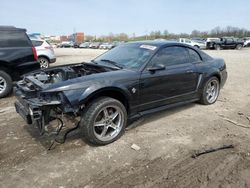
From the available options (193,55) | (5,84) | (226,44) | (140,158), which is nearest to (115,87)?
(140,158)

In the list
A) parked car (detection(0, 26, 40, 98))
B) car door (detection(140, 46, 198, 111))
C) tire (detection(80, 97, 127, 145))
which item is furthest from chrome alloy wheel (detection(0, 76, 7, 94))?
car door (detection(140, 46, 198, 111))

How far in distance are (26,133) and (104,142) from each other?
4.73ft

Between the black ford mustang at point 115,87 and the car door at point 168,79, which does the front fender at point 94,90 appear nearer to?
the black ford mustang at point 115,87

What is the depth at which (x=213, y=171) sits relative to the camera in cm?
301

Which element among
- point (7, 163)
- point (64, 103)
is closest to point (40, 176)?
point (7, 163)

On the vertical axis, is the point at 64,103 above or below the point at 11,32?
below

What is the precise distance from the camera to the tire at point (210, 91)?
5.34 metres

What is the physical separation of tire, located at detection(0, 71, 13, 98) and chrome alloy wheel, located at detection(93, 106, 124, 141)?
367 cm

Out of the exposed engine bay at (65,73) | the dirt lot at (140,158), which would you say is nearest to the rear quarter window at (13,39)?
the dirt lot at (140,158)

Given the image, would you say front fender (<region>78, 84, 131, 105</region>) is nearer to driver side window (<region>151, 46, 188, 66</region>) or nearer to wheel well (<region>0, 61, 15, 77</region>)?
driver side window (<region>151, 46, 188, 66</region>)

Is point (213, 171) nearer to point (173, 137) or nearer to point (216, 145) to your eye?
point (216, 145)

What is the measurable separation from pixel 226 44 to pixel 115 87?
102 feet

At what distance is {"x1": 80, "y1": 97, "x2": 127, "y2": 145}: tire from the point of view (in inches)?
136

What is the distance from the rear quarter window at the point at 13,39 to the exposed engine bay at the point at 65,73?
8.73ft
